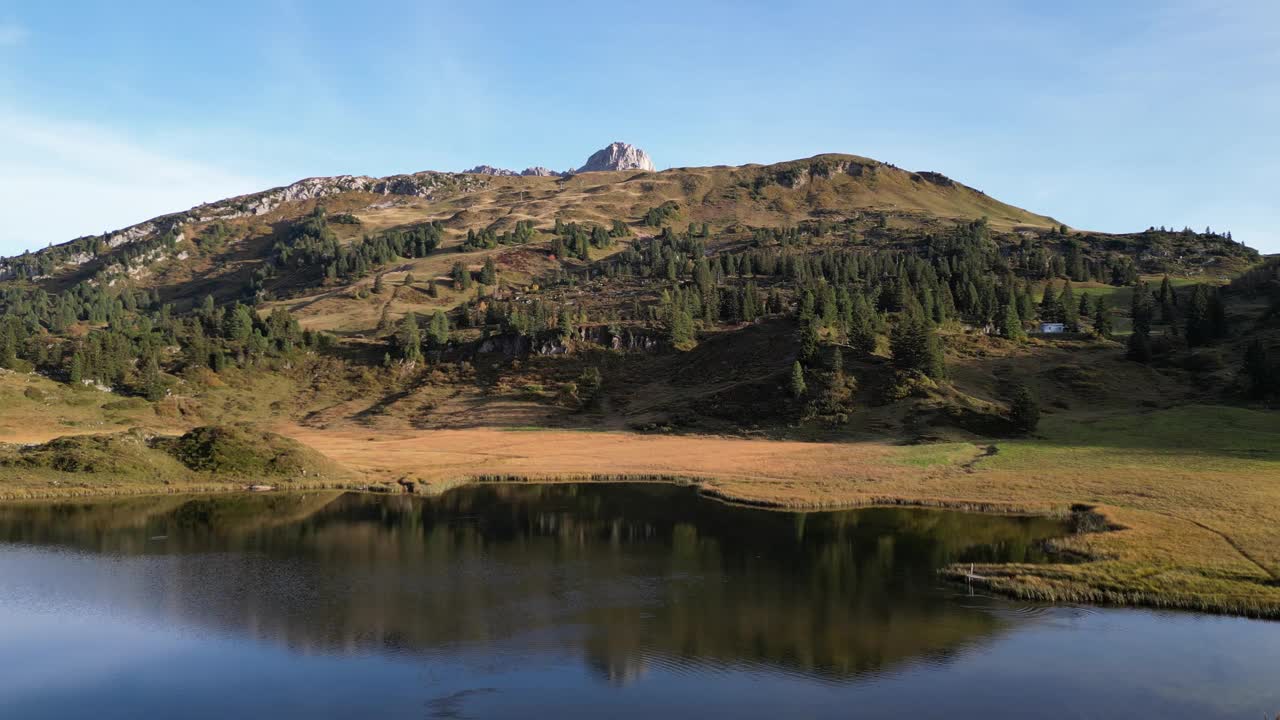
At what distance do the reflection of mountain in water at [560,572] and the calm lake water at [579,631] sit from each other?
221 millimetres

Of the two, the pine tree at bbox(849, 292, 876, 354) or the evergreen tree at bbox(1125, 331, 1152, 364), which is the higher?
the pine tree at bbox(849, 292, 876, 354)

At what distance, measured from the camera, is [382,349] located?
169625 mm

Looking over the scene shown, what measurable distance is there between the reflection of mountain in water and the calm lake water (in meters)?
0.22

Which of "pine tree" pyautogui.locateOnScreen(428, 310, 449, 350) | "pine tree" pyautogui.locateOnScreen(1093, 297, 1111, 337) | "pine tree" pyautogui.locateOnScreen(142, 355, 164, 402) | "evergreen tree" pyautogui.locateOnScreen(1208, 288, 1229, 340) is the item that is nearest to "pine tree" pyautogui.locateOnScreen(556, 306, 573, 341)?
"pine tree" pyautogui.locateOnScreen(428, 310, 449, 350)

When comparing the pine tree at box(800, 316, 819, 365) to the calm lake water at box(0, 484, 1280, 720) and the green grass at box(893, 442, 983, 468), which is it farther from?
the calm lake water at box(0, 484, 1280, 720)

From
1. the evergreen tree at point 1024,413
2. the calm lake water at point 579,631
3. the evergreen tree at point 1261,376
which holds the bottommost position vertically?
the calm lake water at point 579,631

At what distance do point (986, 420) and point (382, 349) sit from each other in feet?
388

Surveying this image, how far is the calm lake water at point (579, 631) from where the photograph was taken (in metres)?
30.9

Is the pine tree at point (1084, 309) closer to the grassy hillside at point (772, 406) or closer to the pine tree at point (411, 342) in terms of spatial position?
the grassy hillside at point (772, 406)

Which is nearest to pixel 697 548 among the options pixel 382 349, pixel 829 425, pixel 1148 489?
pixel 1148 489

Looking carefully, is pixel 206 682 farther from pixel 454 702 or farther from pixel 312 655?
pixel 454 702

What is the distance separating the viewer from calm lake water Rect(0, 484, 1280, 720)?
3088 cm

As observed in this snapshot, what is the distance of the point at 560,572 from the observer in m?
49.9

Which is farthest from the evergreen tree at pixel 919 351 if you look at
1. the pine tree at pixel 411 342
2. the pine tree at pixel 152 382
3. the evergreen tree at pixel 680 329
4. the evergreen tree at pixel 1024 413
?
the pine tree at pixel 152 382
